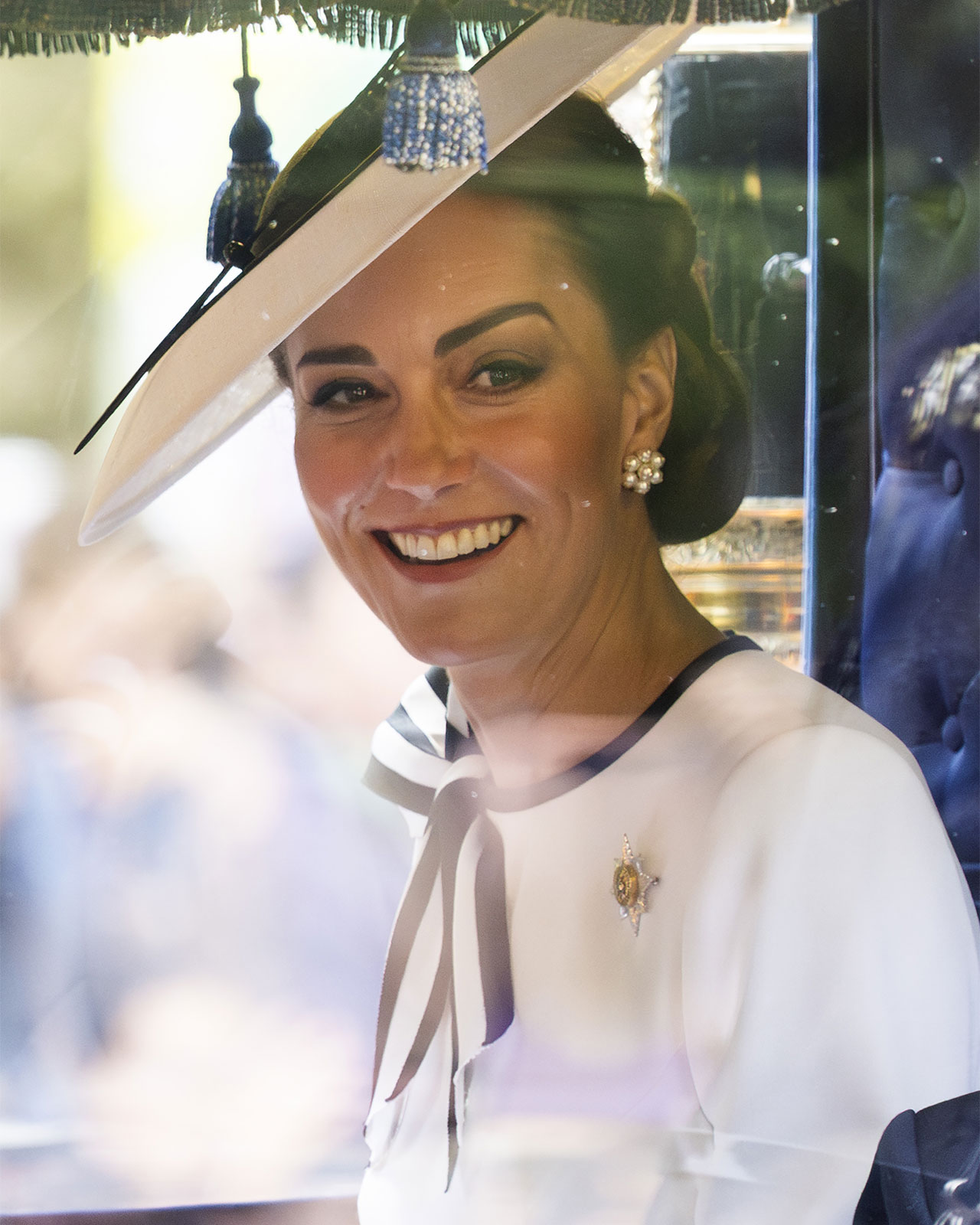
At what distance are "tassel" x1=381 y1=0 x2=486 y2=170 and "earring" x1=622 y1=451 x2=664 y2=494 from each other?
0.71 ft

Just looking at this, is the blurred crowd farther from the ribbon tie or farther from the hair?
the hair

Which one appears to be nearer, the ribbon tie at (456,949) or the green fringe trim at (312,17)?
the green fringe trim at (312,17)

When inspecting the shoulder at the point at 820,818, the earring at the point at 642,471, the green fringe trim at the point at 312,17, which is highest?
the green fringe trim at the point at 312,17

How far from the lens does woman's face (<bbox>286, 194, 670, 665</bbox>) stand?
0.74 metres

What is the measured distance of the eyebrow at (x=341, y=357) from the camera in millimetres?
751

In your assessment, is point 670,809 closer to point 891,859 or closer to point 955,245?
point 891,859

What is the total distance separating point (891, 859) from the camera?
2.42 feet

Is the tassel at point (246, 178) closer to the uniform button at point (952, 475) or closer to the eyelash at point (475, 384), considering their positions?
the eyelash at point (475, 384)

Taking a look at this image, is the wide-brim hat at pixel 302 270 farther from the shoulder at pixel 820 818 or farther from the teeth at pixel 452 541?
the shoulder at pixel 820 818

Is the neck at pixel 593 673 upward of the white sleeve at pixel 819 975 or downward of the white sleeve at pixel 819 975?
upward

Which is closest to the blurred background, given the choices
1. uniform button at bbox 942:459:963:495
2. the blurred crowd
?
the blurred crowd

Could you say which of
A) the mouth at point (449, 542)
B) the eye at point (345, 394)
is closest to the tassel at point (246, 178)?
the eye at point (345, 394)

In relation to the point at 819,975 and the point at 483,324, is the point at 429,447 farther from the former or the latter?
the point at 819,975

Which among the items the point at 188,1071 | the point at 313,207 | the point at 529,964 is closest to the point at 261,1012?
the point at 188,1071
